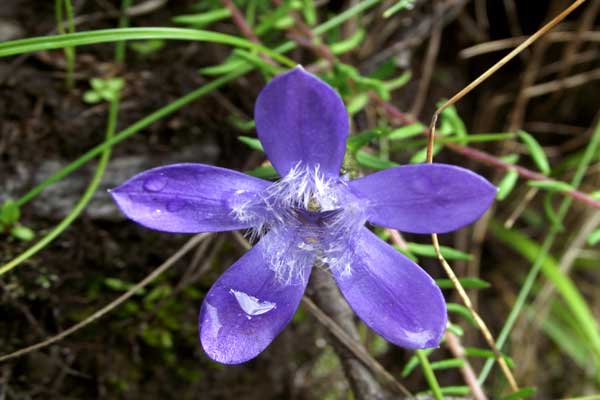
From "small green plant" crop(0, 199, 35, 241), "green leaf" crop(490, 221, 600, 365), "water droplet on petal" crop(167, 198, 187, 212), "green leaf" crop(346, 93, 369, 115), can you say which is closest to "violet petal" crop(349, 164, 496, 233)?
"water droplet on petal" crop(167, 198, 187, 212)

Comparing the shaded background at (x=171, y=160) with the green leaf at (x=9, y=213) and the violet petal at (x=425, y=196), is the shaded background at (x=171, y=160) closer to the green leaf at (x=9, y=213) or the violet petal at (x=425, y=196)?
the green leaf at (x=9, y=213)

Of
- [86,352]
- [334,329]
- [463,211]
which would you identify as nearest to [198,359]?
[86,352]

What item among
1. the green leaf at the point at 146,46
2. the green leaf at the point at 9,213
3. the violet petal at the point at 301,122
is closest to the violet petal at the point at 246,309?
the violet petal at the point at 301,122

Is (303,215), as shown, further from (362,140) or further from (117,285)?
(117,285)

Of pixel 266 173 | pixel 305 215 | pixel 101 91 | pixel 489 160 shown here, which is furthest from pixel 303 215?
pixel 101 91

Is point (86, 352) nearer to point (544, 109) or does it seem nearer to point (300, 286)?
point (300, 286)
